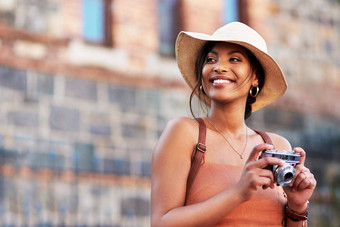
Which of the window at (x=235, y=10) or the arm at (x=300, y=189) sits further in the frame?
the window at (x=235, y=10)

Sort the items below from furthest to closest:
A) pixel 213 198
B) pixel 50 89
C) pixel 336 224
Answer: pixel 336 224 → pixel 50 89 → pixel 213 198

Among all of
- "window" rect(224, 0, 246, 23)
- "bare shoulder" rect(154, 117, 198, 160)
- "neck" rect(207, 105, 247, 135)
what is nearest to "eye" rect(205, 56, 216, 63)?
"neck" rect(207, 105, 247, 135)

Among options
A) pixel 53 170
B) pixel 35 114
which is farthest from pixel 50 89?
pixel 53 170

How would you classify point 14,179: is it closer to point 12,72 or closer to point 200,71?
point 12,72

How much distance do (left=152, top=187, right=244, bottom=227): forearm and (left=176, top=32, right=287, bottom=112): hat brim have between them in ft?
2.40

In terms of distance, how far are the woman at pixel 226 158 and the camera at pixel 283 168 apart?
0.02 m

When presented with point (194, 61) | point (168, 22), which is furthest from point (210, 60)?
point (168, 22)

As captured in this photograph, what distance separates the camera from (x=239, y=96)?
9.75 ft

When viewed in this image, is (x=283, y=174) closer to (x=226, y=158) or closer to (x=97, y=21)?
(x=226, y=158)

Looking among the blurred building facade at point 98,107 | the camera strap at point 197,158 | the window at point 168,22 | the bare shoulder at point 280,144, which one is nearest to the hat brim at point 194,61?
the bare shoulder at point 280,144

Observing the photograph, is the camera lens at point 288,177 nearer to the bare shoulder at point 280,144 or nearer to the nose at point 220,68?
the bare shoulder at point 280,144

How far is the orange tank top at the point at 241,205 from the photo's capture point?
2.71 metres

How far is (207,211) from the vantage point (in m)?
2.59

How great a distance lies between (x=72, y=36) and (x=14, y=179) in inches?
81.7
